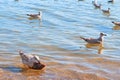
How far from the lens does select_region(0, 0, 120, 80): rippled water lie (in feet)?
42.6

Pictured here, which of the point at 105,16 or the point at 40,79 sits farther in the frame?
the point at 105,16

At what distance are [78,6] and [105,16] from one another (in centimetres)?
466

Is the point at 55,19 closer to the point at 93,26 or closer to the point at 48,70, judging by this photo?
the point at 93,26

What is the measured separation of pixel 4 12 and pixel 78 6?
8582 mm

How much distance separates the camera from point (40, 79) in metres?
12.2

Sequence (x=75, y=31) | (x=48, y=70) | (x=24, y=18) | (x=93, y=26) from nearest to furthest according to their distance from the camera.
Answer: (x=48, y=70) → (x=75, y=31) → (x=93, y=26) → (x=24, y=18)

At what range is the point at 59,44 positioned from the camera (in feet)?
56.7

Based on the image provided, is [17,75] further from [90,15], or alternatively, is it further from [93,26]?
[90,15]

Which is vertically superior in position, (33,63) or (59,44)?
(33,63)

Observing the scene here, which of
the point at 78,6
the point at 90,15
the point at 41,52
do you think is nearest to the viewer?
the point at 41,52

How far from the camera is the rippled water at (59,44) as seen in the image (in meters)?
13.0

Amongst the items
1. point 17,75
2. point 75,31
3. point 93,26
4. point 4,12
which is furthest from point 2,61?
point 4,12

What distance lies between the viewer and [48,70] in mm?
13133

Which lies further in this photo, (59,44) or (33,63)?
(59,44)
